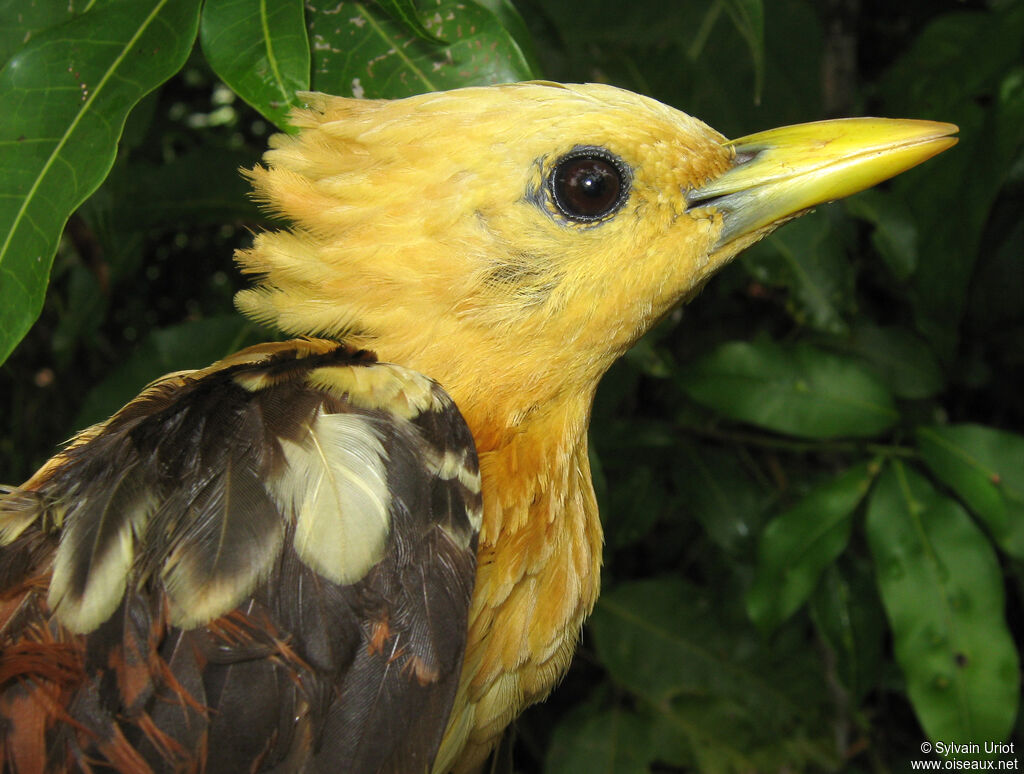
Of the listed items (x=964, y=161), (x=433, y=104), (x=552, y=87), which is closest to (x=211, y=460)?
(x=433, y=104)

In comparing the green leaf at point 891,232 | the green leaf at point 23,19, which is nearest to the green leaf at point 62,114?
the green leaf at point 23,19

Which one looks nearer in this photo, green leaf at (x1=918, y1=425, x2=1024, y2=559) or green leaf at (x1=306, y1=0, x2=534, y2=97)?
green leaf at (x1=306, y1=0, x2=534, y2=97)

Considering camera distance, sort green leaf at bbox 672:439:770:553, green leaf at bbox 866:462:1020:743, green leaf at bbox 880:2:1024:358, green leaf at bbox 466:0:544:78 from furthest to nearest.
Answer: green leaf at bbox 672:439:770:553 → green leaf at bbox 880:2:1024:358 → green leaf at bbox 866:462:1020:743 → green leaf at bbox 466:0:544:78

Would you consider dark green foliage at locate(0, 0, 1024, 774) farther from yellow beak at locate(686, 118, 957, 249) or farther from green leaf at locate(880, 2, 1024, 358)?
yellow beak at locate(686, 118, 957, 249)

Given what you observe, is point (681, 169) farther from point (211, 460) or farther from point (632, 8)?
point (632, 8)

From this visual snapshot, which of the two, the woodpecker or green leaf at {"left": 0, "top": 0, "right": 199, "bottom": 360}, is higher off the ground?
green leaf at {"left": 0, "top": 0, "right": 199, "bottom": 360}

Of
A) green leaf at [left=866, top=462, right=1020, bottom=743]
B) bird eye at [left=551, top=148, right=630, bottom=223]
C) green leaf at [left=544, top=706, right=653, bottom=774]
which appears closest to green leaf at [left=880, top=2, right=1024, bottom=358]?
green leaf at [left=866, top=462, right=1020, bottom=743]

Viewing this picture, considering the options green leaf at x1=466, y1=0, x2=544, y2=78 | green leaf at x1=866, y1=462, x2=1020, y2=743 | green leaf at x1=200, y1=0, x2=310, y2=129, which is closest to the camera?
green leaf at x1=200, y1=0, x2=310, y2=129

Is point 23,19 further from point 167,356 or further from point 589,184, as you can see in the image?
point 589,184
